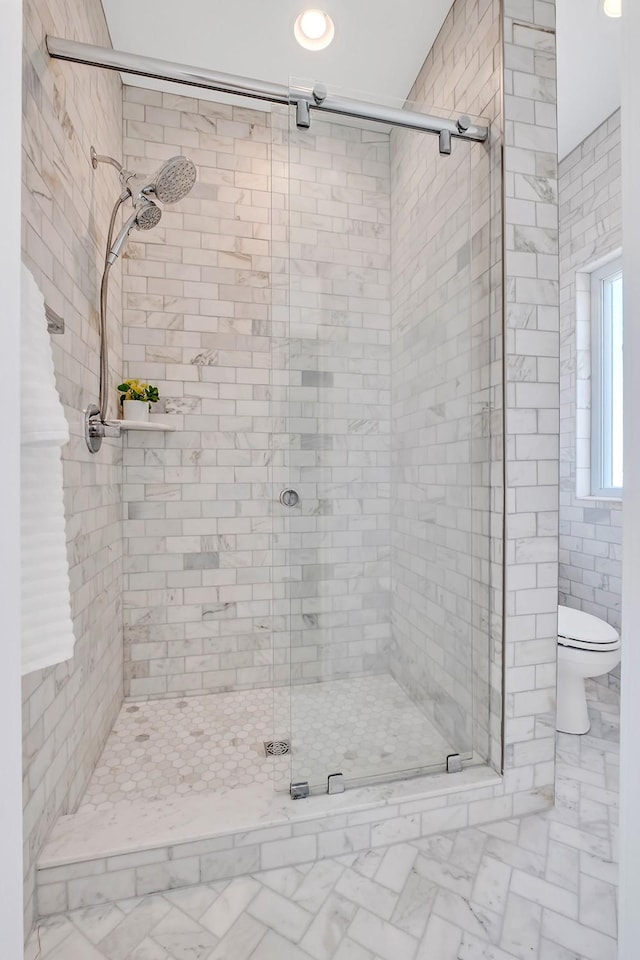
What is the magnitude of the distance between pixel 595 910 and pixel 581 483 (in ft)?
6.30

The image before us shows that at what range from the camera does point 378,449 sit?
60.7 inches

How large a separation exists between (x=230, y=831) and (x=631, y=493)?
1.39 m

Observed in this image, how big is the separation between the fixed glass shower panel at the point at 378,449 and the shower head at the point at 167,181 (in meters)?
0.38

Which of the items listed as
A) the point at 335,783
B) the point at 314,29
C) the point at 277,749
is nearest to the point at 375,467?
the point at 335,783

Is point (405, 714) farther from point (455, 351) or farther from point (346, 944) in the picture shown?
point (455, 351)

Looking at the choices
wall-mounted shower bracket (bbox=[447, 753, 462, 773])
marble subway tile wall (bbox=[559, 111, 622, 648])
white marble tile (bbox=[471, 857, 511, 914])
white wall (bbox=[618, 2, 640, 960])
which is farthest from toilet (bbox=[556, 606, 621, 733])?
white wall (bbox=[618, 2, 640, 960])

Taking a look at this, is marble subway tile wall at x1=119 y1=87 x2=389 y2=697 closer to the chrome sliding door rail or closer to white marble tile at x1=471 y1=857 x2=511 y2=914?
the chrome sliding door rail

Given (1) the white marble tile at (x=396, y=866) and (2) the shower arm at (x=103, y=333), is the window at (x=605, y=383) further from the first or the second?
(2) the shower arm at (x=103, y=333)

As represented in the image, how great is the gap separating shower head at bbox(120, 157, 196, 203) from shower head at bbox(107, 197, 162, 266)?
0.03 metres

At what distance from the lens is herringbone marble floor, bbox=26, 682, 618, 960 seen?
1.07m

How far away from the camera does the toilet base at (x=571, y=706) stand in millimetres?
1917

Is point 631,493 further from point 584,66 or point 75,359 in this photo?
point 584,66

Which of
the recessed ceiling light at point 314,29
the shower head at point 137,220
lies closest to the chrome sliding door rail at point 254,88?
the shower head at point 137,220

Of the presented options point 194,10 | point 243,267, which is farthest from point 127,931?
point 194,10
